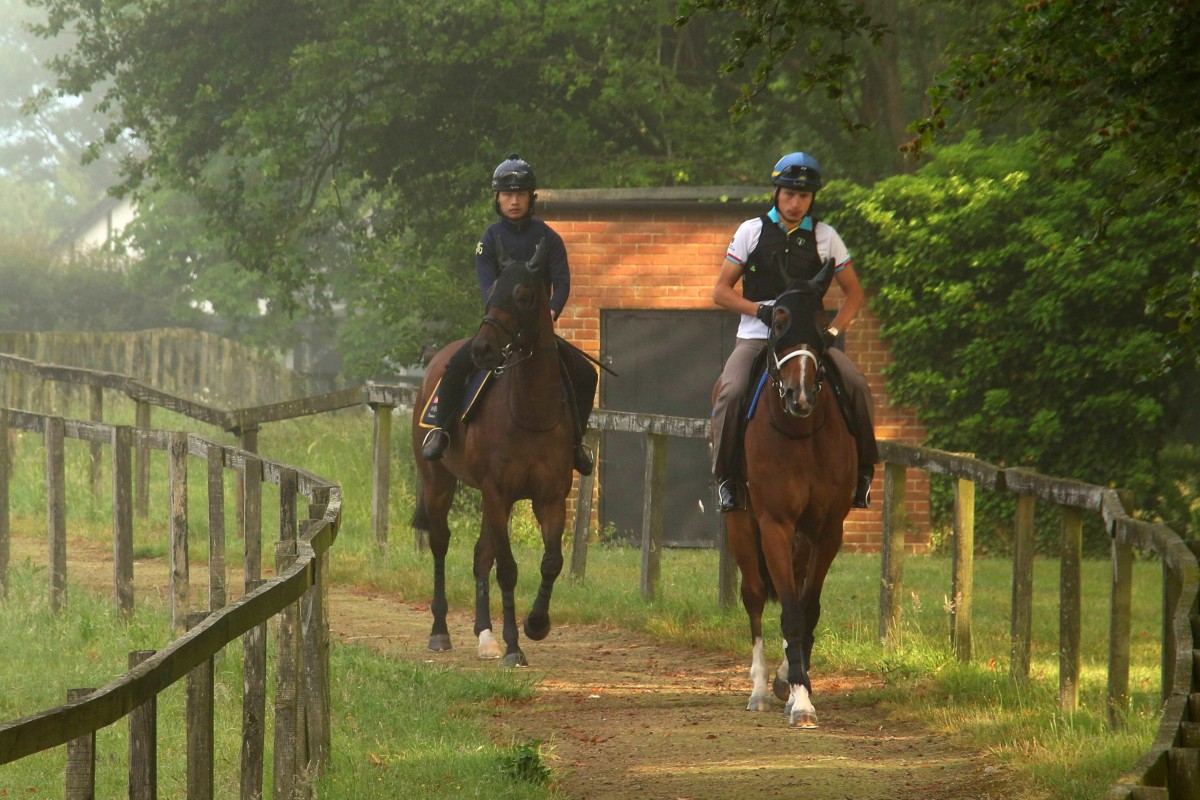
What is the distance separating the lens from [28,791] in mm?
7027

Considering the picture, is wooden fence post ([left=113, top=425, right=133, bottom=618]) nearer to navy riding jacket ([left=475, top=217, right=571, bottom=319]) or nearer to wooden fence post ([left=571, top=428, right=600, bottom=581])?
navy riding jacket ([left=475, top=217, right=571, bottom=319])

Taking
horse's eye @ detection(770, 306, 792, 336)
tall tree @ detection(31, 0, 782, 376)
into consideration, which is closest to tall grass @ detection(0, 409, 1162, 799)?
horse's eye @ detection(770, 306, 792, 336)

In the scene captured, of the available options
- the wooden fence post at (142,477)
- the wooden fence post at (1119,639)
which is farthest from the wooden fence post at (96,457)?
the wooden fence post at (1119,639)

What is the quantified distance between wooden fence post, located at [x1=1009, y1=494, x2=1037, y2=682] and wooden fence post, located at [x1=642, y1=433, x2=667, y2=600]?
3.96 m

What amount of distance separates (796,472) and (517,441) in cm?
223

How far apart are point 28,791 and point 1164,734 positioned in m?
5.19

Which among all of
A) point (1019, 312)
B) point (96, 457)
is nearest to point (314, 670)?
point (96, 457)

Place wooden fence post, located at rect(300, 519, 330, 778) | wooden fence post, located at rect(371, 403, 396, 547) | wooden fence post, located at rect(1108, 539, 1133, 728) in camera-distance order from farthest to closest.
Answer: wooden fence post, located at rect(371, 403, 396, 547)
wooden fence post, located at rect(1108, 539, 1133, 728)
wooden fence post, located at rect(300, 519, 330, 778)

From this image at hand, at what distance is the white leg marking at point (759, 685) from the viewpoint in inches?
342

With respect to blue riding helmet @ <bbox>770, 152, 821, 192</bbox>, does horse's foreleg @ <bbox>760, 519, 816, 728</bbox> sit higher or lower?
lower

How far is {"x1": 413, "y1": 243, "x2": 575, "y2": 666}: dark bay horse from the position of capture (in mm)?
9586

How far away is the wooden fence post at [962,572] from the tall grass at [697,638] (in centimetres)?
Answer: 18

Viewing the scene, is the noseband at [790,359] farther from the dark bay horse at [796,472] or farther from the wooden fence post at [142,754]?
the wooden fence post at [142,754]

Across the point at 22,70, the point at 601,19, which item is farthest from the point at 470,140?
the point at 22,70
